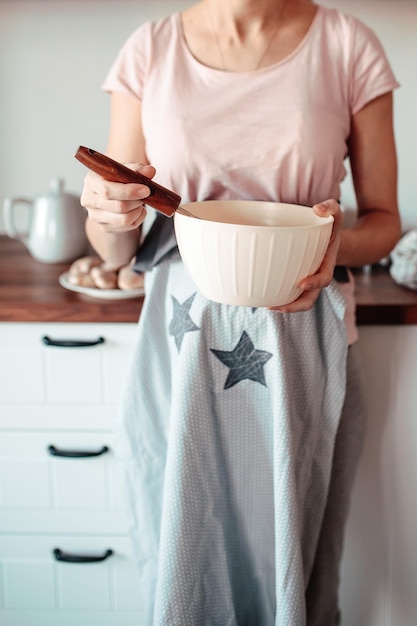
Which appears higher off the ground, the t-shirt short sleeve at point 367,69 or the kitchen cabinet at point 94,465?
the t-shirt short sleeve at point 367,69

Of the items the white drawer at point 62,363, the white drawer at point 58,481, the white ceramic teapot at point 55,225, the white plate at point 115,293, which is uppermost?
the white ceramic teapot at point 55,225

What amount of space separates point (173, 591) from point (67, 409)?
0.37m

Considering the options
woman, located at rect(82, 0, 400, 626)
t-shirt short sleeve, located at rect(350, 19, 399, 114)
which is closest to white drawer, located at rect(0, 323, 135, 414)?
woman, located at rect(82, 0, 400, 626)

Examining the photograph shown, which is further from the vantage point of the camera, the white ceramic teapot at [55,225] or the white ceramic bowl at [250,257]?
the white ceramic teapot at [55,225]

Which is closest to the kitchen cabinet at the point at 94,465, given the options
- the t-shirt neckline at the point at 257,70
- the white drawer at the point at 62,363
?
the white drawer at the point at 62,363

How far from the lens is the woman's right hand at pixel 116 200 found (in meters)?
0.71

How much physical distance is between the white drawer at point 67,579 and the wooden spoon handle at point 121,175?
2.46 feet

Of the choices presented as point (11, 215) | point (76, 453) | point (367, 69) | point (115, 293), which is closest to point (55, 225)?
point (11, 215)

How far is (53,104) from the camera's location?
158 cm

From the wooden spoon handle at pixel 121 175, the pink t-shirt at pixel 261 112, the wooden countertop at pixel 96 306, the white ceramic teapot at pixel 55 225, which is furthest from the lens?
the white ceramic teapot at pixel 55 225

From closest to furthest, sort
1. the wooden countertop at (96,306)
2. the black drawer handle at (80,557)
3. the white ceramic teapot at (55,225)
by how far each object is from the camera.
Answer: the wooden countertop at (96,306) < the black drawer handle at (80,557) < the white ceramic teapot at (55,225)

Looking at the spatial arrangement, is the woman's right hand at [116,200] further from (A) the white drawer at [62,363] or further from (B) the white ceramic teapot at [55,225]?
(B) the white ceramic teapot at [55,225]

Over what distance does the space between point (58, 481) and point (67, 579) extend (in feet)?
0.63

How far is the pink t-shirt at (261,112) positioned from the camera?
36.8 inches
